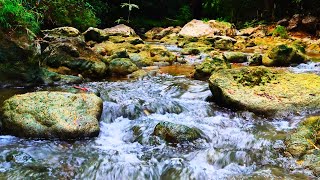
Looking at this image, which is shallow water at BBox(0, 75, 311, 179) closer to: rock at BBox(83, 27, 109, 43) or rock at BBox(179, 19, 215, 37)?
rock at BBox(83, 27, 109, 43)

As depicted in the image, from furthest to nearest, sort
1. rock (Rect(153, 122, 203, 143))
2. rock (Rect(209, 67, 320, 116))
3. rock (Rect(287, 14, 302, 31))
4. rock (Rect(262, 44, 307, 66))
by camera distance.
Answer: rock (Rect(287, 14, 302, 31))
rock (Rect(262, 44, 307, 66))
rock (Rect(209, 67, 320, 116))
rock (Rect(153, 122, 203, 143))

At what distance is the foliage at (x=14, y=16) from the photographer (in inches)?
205

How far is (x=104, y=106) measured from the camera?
5.40 metres

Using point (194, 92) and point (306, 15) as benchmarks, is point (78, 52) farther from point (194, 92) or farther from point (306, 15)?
point (306, 15)

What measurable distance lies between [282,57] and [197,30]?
9.36 metres

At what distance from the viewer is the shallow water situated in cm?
358

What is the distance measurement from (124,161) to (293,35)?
1404 cm

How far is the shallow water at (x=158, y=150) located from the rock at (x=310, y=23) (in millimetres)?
11741

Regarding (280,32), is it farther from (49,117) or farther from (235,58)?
(49,117)

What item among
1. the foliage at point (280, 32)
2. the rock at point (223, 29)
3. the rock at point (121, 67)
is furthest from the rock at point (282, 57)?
the rock at point (223, 29)

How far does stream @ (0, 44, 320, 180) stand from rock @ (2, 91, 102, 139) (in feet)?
0.41

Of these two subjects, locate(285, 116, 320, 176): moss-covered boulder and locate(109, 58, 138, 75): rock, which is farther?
locate(109, 58, 138, 75): rock

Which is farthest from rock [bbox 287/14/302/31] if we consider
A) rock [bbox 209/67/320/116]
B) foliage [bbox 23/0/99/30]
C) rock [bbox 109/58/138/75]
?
rock [bbox 209/67/320/116]

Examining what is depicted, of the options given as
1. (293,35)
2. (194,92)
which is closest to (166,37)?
(293,35)
